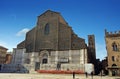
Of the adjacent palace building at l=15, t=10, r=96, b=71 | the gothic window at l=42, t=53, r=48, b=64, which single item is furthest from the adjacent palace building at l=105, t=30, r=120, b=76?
the gothic window at l=42, t=53, r=48, b=64

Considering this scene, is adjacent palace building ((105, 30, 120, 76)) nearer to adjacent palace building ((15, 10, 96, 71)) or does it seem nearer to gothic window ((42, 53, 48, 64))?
adjacent palace building ((15, 10, 96, 71))

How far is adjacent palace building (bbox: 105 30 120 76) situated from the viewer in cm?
3531

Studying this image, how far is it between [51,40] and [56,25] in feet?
16.8

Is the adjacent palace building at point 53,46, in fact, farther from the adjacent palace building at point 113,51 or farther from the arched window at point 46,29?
the adjacent palace building at point 113,51

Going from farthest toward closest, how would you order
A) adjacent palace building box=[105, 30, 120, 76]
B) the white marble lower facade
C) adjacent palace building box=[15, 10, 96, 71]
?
1. adjacent palace building box=[15, 10, 96, 71]
2. the white marble lower facade
3. adjacent palace building box=[105, 30, 120, 76]

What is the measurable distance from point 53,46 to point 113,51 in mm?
17446

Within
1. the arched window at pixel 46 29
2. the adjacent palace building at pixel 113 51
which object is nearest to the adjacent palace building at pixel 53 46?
the arched window at pixel 46 29

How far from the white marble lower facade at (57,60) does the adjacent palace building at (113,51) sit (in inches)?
249

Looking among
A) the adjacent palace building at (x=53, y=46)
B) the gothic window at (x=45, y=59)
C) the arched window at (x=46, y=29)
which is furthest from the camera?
the arched window at (x=46, y=29)

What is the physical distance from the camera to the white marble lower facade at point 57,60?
131ft

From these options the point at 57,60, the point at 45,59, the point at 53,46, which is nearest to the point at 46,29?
the point at 53,46

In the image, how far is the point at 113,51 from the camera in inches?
1459

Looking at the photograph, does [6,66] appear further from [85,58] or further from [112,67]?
[112,67]

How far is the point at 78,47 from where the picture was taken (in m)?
41.6
